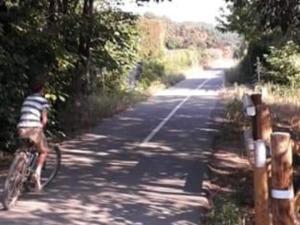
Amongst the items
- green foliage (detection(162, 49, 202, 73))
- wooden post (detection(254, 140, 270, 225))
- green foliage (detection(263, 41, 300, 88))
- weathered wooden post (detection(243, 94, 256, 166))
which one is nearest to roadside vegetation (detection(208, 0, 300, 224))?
green foliage (detection(263, 41, 300, 88))

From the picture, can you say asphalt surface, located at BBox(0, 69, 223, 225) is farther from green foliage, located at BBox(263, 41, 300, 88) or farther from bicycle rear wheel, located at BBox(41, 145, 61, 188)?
green foliage, located at BBox(263, 41, 300, 88)

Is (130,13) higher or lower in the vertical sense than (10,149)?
higher

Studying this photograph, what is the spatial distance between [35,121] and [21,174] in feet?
2.58

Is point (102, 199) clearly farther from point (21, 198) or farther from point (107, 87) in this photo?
point (107, 87)

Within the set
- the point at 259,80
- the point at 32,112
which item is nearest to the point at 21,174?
the point at 32,112

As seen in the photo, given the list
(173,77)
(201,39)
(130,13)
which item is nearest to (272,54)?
(130,13)

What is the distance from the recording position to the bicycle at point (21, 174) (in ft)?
31.9

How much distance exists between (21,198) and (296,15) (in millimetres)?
7110

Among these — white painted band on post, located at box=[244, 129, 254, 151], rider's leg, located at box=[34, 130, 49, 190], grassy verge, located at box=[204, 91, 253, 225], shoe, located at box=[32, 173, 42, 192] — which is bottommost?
grassy verge, located at box=[204, 91, 253, 225]

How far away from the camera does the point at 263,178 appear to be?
6.93 metres

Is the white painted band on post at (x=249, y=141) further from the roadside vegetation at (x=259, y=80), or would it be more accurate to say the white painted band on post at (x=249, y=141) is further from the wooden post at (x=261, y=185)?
the roadside vegetation at (x=259, y=80)

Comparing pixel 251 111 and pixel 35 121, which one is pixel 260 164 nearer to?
pixel 251 111

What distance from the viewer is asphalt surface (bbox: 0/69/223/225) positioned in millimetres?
9438

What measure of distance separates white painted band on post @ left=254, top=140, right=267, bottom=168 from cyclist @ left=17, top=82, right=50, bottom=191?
14.1 ft
